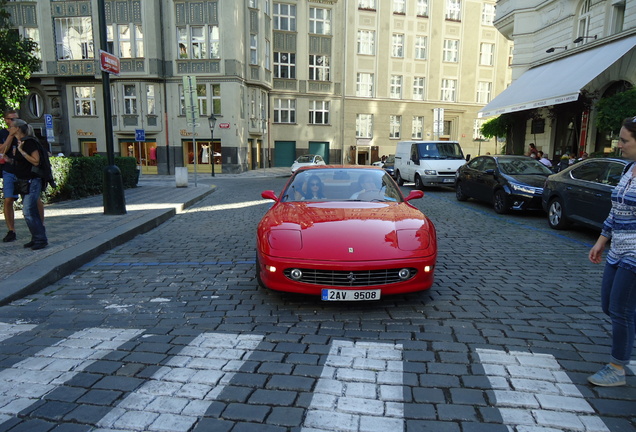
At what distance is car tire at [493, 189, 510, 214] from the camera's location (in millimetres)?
10898

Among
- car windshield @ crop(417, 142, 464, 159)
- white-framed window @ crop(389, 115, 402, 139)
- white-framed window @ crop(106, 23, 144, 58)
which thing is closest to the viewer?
car windshield @ crop(417, 142, 464, 159)

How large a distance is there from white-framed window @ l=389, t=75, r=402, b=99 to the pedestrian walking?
1572 inches

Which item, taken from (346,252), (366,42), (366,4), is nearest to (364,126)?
(366,42)

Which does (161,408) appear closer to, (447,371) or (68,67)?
(447,371)

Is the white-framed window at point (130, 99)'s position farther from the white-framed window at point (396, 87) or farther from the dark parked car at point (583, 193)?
the dark parked car at point (583, 193)

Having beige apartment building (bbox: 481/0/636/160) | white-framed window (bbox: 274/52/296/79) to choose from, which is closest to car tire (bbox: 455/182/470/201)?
beige apartment building (bbox: 481/0/636/160)

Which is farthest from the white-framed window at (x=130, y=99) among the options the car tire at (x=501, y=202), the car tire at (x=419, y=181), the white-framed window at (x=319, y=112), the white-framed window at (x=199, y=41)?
the car tire at (x=501, y=202)

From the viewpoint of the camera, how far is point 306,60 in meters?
38.3

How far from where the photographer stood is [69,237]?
727 cm

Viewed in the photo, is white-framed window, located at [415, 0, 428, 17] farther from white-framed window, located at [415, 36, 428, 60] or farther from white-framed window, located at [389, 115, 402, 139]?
white-framed window, located at [389, 115, 402, 139]

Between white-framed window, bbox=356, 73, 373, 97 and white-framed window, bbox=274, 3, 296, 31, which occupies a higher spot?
white-framed window, bbox=274, 3, 296, 31

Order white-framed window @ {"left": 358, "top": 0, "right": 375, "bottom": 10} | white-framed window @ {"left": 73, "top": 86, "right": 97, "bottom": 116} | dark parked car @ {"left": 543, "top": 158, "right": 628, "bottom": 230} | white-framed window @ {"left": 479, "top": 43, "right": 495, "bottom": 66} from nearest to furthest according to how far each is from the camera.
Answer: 1. dark parked car @ {"left": 543, "top": 158, "right": 628, "bottom": 230}
2. white-framed window @ {"left": 73, "top": 86, "right": 97, "bottom": 116}
3. white-framed window @ {"left": 358, "top": 0, "right": 375, "bottom": 10}
4. white-framed window @ {"left": 479, "top": 43, "right": 495, "bottom": 66}

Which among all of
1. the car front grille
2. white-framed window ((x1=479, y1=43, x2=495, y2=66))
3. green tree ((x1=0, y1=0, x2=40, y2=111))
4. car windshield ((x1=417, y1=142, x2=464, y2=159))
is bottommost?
the car front grille

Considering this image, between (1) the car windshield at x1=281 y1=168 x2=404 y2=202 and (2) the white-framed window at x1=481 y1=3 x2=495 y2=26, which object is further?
(2) the white-framed window at x1=481 y1=3 x2=495 y2=26
